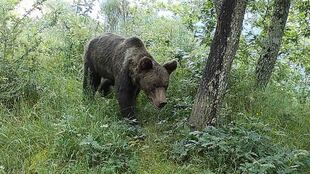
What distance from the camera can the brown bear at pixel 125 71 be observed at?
587 cm

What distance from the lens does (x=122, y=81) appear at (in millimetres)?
6113

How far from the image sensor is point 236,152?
485cm

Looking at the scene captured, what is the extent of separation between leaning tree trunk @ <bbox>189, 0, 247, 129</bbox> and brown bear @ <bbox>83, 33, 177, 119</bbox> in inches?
23.0

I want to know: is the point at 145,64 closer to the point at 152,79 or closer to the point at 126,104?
the point at 152,79

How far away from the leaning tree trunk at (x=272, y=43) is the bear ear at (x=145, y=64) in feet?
6.42

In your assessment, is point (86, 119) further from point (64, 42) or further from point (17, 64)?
point (64, 42)

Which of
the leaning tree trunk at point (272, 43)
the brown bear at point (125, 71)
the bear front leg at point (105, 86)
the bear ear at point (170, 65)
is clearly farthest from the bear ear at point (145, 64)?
the leaning tree trunk at point (272, 43)

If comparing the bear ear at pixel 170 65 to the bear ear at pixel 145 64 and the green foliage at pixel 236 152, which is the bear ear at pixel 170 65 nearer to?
the bear ear at pixel 145 64

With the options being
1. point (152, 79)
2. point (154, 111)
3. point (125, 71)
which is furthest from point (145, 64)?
point (154, 111)

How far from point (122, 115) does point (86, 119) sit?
1.98ft

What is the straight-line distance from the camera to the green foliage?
4676mm

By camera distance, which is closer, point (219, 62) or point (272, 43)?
point (219, 62)

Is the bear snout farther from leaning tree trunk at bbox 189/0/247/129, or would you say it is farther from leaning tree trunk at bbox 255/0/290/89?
leaning tree trunk at bbox 255/0/290/89

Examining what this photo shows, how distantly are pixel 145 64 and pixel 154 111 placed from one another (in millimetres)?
865
